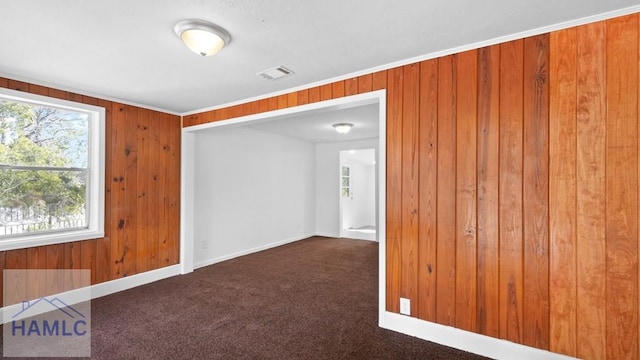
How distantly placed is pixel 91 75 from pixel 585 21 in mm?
4017

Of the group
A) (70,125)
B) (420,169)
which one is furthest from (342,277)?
(70,125)

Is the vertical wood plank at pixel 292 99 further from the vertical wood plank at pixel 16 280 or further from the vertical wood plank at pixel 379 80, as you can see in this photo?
the vertical wood plank at pixel 16 280

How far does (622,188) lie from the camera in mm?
1791

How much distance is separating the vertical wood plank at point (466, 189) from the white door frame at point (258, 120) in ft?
1.99

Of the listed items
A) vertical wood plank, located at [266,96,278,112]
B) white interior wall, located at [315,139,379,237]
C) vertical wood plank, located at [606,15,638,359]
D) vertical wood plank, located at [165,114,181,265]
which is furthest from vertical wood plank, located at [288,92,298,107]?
white interior wall, located at [315,139,379,237]

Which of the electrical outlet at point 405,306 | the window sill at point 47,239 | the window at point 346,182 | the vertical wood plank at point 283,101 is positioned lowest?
the electrical outlet at point 405,306

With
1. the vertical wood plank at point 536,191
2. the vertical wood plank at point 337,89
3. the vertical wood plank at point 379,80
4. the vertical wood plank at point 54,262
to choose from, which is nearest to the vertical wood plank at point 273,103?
the vertical wood plank at point 337,89

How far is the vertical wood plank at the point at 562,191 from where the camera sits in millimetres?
1915

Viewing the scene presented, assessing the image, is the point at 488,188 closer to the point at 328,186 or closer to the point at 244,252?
the point at 244,252

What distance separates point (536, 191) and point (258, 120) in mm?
2846

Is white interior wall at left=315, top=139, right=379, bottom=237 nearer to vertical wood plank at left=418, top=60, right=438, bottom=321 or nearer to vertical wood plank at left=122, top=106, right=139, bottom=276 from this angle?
vertical wood plank at left=122, top=106, right=139, bottom=276

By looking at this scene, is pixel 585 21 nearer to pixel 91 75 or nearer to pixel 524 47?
pixel 524 47

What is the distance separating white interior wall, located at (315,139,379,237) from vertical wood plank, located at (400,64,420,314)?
4350 millimetres

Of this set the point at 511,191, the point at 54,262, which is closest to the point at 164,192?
the point at 54,262
